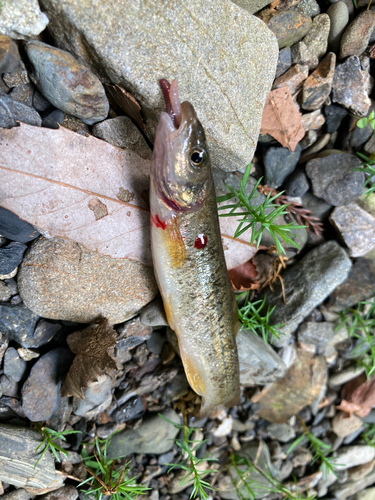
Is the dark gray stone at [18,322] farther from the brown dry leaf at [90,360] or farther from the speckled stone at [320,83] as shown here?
the speckled stone at [320,83]

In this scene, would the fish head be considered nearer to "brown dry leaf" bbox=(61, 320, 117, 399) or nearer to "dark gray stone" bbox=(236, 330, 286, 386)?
"brown dry leaf" bbox=(61, 320, 117, 399)

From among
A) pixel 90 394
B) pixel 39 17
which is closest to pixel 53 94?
pixel 39 17

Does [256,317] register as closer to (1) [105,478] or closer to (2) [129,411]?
(2) [129,411]

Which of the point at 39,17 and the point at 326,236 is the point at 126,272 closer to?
the point at 39,17

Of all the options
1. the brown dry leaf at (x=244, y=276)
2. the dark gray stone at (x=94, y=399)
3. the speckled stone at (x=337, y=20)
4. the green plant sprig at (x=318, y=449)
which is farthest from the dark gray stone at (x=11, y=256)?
the green plant sprig at (x=318, y=449)

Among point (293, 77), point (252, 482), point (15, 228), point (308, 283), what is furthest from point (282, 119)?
point (252, 482)

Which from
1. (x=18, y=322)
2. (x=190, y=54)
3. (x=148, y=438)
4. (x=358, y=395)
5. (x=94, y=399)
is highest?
(x=190, y=54)
